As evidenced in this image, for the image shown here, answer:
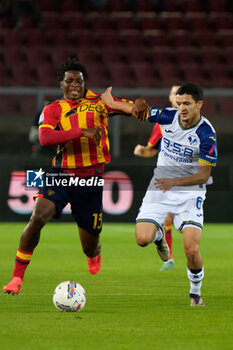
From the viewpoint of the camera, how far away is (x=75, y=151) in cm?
724

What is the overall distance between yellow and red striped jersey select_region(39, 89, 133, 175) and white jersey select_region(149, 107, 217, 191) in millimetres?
548

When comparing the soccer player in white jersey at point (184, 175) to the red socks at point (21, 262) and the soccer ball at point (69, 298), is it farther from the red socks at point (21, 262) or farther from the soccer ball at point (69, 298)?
the red socks at point (21, 262)

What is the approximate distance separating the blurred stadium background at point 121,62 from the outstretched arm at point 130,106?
734 centimetres

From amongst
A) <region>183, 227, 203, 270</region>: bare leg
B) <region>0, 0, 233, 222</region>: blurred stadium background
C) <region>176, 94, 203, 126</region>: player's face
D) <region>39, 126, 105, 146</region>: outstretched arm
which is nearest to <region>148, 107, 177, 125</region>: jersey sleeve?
<region>176, 94, 203, 126</region>: player's face

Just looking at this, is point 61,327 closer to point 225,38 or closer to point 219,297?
point 219,297

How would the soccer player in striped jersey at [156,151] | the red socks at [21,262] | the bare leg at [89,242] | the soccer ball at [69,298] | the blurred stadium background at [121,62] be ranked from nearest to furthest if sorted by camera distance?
the soccer ball at [69,298]
the red socks at [21,262]
the bare leg at [89,242]
the soccer player in striped jersey at [156,151]
the blurred stadium background at [121,62]

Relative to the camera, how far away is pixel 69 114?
7.25 metres

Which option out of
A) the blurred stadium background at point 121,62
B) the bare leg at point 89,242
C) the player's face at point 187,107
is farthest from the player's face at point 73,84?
the blurred stadium background at point 121,62

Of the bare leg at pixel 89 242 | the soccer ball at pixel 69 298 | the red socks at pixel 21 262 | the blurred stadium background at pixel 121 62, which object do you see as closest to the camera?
the soccer ball at pixel 69 298

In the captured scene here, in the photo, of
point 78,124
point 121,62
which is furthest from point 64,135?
point 121,62

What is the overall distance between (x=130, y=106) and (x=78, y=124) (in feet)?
1.78

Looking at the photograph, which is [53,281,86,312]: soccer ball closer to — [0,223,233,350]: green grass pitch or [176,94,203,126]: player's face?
[0,223,233,350]: green grass pitch

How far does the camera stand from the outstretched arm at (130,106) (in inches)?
265

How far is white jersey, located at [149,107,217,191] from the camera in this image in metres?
6.67
